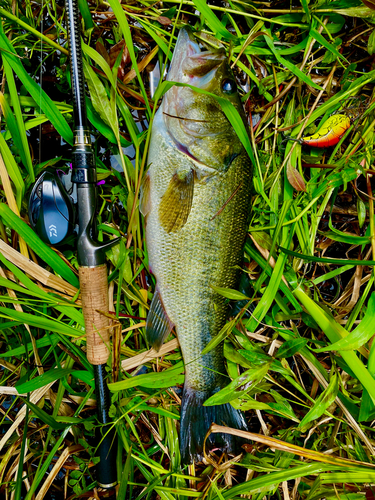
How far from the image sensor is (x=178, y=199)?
4.42 ft

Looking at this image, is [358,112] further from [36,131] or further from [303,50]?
[36,131]

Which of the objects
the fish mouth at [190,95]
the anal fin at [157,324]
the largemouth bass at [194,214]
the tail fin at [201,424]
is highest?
the fish mouth at [190,95]

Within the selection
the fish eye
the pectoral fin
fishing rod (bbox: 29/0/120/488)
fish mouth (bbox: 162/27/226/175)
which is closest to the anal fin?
fishing rod (bbox: 29/0/120/488)

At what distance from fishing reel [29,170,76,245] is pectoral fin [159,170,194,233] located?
44 cm

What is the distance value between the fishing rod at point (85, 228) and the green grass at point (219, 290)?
3.1 inches

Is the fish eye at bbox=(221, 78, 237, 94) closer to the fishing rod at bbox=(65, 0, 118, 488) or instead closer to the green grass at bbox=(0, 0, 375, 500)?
the green grass at bbox=(0, 0, 375, 500)

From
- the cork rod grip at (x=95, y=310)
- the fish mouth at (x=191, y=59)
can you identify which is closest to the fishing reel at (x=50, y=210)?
the cork rod grip at (x=95, y=310)

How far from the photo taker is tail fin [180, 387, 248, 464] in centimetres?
149

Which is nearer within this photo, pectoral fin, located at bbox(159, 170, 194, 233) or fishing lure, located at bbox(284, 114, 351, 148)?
pectoral fin, located at bbox(159, 170, 194, 233)

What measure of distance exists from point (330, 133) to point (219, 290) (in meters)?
0.92

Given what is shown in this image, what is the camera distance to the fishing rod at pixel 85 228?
4.23ft

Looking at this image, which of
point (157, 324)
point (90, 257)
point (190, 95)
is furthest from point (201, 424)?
point (190, 95)

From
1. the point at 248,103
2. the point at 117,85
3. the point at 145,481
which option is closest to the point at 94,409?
the point at 145,481

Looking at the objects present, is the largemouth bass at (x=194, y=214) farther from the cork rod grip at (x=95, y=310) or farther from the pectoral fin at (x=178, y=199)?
the cork rod grip at (x=95, y=310)
